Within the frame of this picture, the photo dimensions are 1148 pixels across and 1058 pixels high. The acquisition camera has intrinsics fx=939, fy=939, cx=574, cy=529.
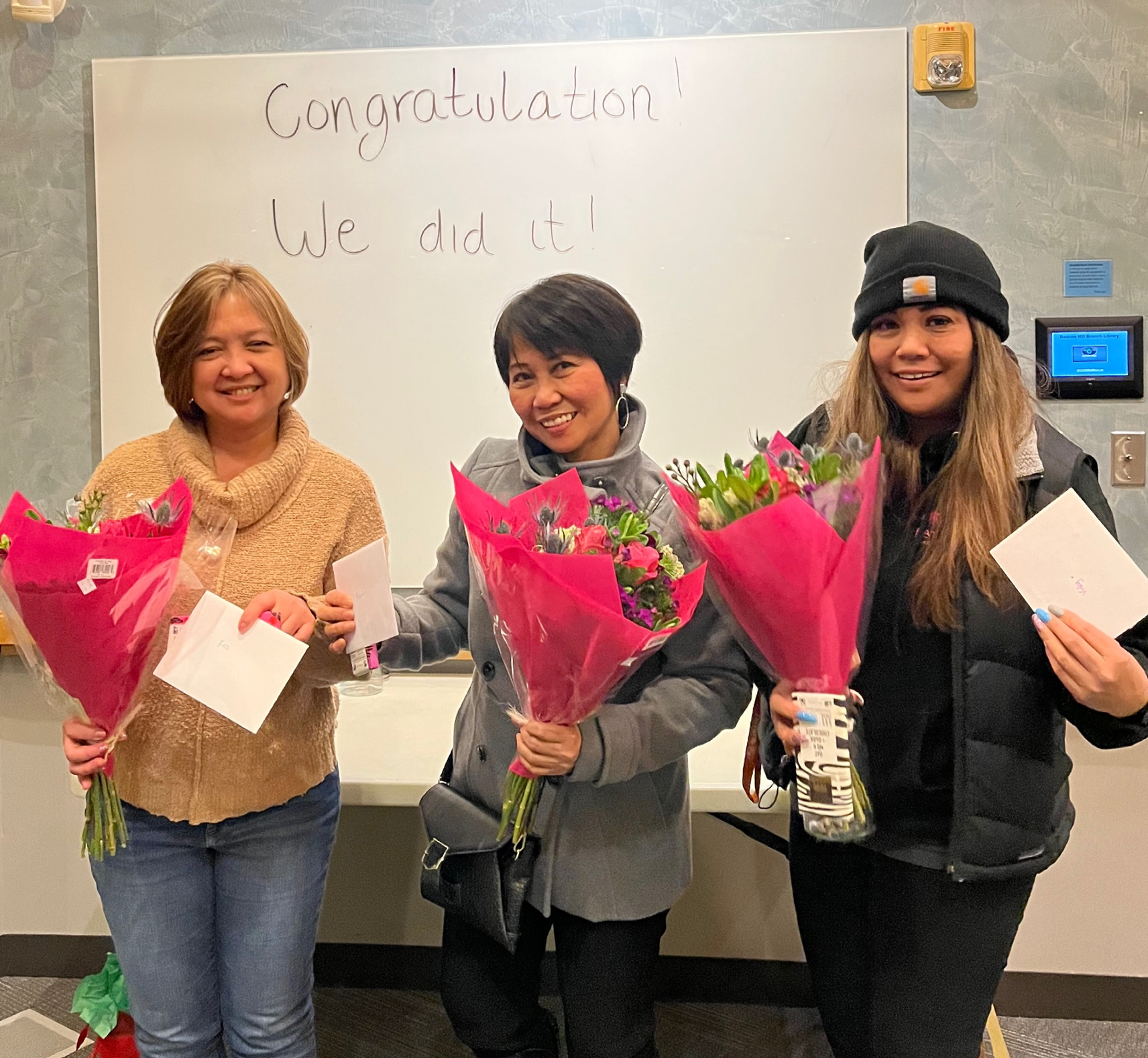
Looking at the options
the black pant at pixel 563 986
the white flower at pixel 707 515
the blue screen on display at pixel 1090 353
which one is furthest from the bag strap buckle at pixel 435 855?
the blue screen on display at pixel 1090 353

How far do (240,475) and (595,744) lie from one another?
0.67 meters

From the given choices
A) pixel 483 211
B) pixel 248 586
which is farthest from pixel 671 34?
pixel 248 586

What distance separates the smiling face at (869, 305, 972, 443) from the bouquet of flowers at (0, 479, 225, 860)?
96 cm

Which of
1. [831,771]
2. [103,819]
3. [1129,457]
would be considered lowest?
[103,819]

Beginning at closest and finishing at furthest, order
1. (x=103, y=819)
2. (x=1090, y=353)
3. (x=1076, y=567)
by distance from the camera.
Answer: (x=1076, y=567) → (x=103, y=819) → (x=1090, y=353)

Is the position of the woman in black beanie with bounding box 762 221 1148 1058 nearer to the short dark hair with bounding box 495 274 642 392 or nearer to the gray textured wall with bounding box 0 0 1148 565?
the short dark hair with bounding box 495 274 642 392

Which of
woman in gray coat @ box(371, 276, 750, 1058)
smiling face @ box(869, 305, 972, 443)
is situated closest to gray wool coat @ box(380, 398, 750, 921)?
woman in gray coat @ box(371, 276, 750, 1058)

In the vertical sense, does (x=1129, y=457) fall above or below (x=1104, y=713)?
above

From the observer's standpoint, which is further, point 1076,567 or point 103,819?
point 103,819

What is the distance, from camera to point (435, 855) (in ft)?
4.69

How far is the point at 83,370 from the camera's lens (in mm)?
A: 2471

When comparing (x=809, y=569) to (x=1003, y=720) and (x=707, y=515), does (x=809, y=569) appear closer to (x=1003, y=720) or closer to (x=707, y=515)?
(x=707, y=515)

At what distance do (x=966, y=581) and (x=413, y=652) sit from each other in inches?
31.6

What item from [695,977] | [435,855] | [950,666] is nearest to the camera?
[950,666]
